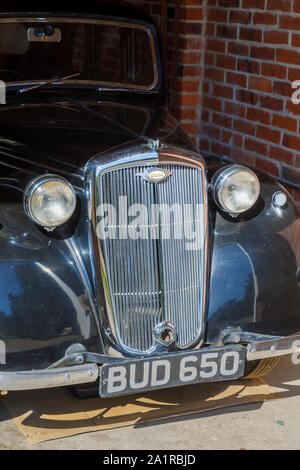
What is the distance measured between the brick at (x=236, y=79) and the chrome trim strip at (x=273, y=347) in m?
2.58

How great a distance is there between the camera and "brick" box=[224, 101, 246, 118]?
5195mm

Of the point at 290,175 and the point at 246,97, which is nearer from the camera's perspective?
the point at 290,175

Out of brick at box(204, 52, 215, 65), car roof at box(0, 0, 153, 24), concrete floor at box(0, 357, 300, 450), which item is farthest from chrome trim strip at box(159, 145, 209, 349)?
brick at box(204, 52, 215, 65)

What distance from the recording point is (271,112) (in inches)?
193

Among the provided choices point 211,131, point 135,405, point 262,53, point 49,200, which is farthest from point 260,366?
point 211,131

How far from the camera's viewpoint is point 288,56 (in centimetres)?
466

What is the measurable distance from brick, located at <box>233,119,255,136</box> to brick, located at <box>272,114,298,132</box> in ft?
0.87

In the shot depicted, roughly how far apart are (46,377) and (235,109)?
3.15 metres

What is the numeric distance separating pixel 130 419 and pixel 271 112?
2578mm

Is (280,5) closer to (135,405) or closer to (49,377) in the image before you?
(135,405)

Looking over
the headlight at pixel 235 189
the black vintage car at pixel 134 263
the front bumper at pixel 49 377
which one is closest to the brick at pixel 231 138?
the black vintage car at pixel 134 263

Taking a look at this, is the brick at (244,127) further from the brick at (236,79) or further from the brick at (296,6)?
the brick at (296,6)
